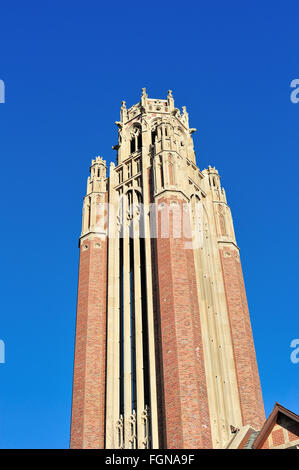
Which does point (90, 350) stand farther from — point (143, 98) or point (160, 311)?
point (143, 98)

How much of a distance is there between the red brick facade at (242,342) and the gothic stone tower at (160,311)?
57mm

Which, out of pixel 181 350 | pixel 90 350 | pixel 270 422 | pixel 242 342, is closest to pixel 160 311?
pixel 181 350

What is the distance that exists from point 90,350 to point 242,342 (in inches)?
303

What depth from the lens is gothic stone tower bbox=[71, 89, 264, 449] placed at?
78.8 ft

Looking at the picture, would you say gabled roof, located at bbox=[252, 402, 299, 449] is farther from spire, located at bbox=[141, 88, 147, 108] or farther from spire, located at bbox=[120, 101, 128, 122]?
spire, located at bbox=[120, 101, 128, 122]

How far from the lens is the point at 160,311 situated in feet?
84.4

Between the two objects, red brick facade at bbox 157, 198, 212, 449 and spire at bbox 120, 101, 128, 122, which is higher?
spire at bbox 120, 101, 128, 122

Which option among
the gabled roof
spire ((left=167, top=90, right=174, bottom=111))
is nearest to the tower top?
spire ((left=167, top=90, right=174, bottom=111))

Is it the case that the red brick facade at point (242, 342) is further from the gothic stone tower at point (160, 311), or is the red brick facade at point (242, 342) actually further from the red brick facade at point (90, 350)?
the red brick facade at point (90, 350)

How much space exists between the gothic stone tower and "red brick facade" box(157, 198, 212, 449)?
0.15 ft

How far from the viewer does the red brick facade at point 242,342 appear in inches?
1058

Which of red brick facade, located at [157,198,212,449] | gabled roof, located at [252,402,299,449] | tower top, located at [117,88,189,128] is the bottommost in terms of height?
gabled roof, located at [252,402,299,449]
